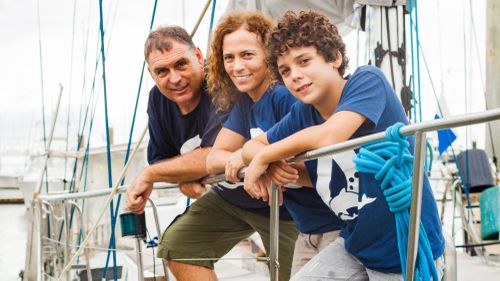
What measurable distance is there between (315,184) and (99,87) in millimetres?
4523

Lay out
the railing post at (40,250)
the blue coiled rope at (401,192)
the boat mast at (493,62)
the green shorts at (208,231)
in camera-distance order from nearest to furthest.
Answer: the blue coiled rope at (401,192), the green shorts at (208,231), the railing post at (40,250), the boat mast at (493,62)

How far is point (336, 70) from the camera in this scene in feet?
6.24

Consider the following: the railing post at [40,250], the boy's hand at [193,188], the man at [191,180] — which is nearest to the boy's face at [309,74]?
the man at [191,180]

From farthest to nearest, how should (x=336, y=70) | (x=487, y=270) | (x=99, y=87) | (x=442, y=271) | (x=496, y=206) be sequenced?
(x=99, y=87) < (x=496, y=206) < (x=487, y=270) < (x=336, y=70) < (x=442, y=271)

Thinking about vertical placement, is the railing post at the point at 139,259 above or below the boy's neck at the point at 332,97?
below

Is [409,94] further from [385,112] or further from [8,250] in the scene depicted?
[8,250]

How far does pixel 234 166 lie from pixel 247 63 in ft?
1.24

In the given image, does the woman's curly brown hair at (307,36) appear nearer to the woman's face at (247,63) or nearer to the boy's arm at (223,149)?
the woman's face at (247,63)

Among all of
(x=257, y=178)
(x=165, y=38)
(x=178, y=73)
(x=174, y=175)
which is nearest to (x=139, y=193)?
(x=174, y=175)

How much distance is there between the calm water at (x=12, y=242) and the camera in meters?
11.6

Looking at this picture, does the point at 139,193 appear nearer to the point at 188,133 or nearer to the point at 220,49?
the point at 188,133

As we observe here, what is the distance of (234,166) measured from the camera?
212 cm

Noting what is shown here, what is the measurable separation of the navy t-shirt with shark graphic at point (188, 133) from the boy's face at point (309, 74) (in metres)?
0.63

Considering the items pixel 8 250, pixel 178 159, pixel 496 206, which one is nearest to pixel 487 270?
pixel 496 206
